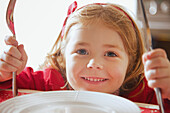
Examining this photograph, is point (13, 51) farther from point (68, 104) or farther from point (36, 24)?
point (36, 24)

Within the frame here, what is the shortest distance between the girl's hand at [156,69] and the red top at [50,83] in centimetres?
45


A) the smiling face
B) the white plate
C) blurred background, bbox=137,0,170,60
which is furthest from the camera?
blurred background, bbox=137,0,170,60

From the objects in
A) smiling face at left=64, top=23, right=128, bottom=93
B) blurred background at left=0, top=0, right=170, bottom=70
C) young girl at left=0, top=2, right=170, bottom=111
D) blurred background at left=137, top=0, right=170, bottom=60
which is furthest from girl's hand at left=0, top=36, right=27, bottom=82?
blurred background at left=137, top=0, right=170, bottom=60

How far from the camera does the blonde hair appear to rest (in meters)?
0.87

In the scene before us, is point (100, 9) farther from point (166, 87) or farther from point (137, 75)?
point (166, 87)

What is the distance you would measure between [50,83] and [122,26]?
41 cm

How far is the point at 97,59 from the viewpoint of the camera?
2.60ft

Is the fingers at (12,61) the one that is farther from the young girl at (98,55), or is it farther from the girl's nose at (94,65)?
the girl's nose at (94,65)

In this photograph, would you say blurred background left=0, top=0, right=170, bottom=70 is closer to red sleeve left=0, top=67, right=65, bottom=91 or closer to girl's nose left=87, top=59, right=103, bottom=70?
red sleeve left=0, top=67, right=65, bottom=91

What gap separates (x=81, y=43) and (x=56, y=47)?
0.34 meters

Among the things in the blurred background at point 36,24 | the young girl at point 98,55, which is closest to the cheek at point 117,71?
the young girl at point 98,55

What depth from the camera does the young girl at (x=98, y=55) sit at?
77 cm

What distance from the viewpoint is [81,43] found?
0.84 metres

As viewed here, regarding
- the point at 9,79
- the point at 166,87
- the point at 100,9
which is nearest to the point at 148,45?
the point at 166,87
